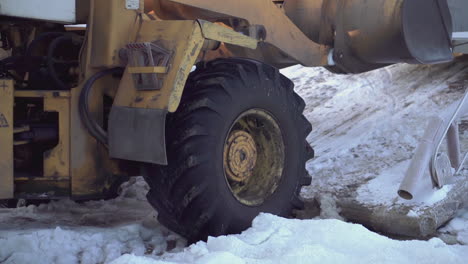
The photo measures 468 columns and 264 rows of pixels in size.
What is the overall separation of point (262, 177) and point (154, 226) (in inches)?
30.1

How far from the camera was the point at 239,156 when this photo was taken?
3.82 m

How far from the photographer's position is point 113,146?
3.43 metres

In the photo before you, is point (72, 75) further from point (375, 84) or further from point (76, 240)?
point (375, 84)

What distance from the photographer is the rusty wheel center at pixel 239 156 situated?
3.75 m

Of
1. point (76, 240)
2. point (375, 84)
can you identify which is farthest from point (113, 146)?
point (375, 84)

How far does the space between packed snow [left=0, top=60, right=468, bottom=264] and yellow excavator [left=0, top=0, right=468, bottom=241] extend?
29 cm

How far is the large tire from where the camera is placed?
11.2 feet

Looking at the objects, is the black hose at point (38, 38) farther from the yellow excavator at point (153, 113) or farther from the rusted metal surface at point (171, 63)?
the rusted metal surface at point (171, 63)

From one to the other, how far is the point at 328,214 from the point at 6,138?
7.37 ft

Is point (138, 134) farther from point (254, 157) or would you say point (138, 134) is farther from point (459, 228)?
point (459, 228)

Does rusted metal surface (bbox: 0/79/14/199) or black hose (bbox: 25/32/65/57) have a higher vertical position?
black hose (bbox: 25/32/65/57)

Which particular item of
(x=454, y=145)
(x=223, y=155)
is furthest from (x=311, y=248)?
(x=454, y=145)

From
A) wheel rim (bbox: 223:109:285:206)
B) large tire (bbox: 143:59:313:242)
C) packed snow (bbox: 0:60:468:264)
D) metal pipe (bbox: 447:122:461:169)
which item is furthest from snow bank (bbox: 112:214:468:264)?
metal pipe (bbox: 447:122:461:169)

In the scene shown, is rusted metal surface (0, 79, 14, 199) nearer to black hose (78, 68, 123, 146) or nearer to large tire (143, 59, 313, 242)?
black hose (78, 68, 123, 146)
